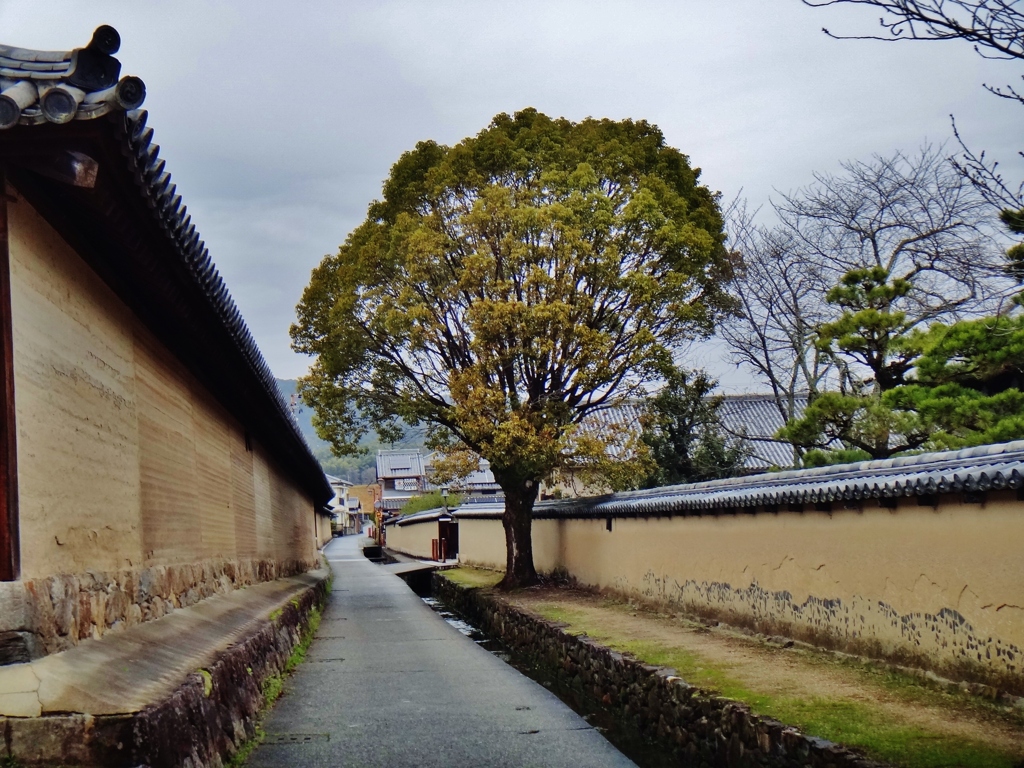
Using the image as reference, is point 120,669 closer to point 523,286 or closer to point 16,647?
point 16,647

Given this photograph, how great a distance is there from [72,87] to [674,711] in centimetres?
753

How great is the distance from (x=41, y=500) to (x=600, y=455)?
41.9 ft

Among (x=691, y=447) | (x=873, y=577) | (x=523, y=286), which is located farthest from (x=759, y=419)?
(x=873, y=577)

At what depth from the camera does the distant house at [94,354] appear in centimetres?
494

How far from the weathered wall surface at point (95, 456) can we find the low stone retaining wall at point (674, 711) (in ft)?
16.7

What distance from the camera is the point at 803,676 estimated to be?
8906mm

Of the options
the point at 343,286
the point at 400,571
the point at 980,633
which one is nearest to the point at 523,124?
the point at 343,286

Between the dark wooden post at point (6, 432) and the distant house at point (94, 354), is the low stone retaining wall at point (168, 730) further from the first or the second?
the dark wooden post at point (6, 432)

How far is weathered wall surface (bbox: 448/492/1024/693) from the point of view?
289 inches

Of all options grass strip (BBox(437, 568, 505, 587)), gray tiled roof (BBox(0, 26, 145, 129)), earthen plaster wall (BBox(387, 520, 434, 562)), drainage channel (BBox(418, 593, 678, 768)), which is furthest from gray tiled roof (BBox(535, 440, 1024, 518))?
earthen plaster wall (BBox(387, 520, 434, 562))

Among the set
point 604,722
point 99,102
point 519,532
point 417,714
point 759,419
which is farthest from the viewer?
point 759,419

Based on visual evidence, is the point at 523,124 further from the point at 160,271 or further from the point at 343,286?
the point at 160,271

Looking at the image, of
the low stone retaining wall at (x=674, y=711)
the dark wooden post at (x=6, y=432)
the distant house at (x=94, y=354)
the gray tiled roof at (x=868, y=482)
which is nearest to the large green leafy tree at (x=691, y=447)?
the gray tiled roof at (x=868, y=482)

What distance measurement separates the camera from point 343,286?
20.2 m
